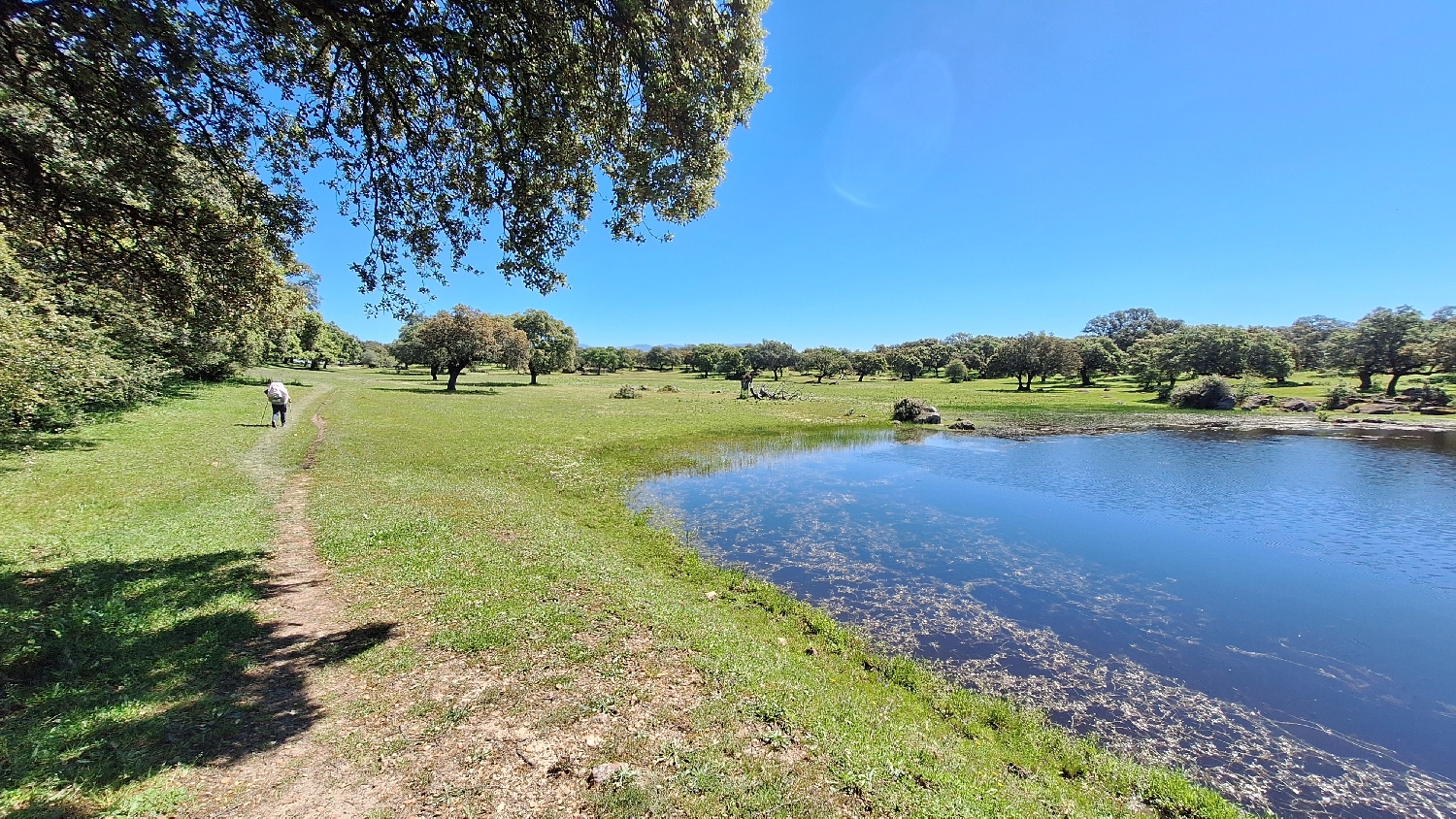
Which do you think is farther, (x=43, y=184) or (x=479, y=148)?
(x=479, y=148)

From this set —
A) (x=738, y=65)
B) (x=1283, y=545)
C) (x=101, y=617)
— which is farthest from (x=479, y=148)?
(x=1283, y=545)

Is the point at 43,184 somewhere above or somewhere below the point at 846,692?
above

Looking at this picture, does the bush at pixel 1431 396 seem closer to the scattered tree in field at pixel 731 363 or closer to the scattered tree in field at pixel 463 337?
the scattered tree in field at pixel 731 363

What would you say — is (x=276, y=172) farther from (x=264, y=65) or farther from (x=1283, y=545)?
(x=1283, y=545)

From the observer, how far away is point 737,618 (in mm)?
9867

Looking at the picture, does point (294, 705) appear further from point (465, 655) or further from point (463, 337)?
point (463, 337)

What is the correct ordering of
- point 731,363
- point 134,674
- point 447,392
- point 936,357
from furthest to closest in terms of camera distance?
point 936,357, point 731,363, point 447,392, point 134,674

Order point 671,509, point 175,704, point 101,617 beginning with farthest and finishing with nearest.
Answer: point 671,509 → point 101,617 → point 175,704

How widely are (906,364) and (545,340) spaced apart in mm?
82342

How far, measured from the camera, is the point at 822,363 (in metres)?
113

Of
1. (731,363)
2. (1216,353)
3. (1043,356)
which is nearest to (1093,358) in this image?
(1216,353)

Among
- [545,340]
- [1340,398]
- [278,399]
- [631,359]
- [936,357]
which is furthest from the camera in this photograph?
[631,359]

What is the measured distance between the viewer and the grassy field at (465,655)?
502 cm

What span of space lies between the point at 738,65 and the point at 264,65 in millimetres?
9159
